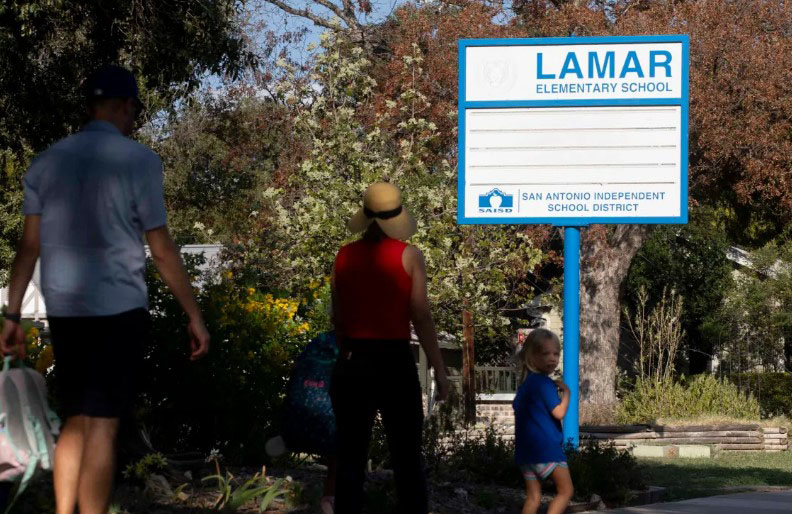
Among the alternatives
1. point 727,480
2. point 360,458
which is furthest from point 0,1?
point 727,480

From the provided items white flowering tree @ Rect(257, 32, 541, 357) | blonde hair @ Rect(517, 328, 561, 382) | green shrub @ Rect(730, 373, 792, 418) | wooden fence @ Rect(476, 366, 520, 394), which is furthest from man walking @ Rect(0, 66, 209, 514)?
wooden fence @ Rect(476, 366, 520, 394)

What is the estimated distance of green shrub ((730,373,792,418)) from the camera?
29.2 meters

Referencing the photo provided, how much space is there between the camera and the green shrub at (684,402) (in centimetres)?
2480

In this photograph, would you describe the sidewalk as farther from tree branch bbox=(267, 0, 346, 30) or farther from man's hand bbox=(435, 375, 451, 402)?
tree branch bbox=(267, 0, 346, 30)

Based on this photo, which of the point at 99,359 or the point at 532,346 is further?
Result: the point at 532,346

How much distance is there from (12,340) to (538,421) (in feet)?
10.5

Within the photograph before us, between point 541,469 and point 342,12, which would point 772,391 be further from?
A: point 541,469

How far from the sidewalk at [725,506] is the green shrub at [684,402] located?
13.1m

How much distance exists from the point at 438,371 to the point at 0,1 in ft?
19.8

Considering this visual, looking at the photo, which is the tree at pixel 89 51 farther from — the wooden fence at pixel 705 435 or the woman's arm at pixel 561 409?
the wooden fence at pixel 705 435

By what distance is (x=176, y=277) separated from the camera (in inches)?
213

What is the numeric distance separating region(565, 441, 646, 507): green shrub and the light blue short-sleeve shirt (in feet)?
17.4

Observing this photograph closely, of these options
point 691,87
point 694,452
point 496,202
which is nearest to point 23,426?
point 496,202

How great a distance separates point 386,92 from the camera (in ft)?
97.2
